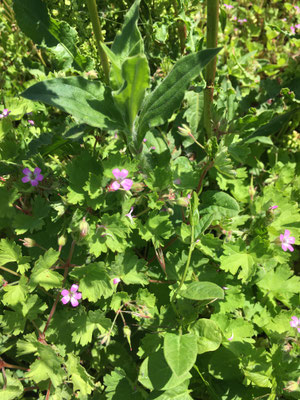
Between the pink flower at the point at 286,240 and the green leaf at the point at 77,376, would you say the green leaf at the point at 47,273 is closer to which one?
the green leaf at the point at 77,376

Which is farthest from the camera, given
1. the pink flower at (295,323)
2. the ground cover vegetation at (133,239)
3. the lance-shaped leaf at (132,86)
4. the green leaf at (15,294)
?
the pink flower at (295,323)

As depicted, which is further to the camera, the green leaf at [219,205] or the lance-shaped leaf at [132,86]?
the green leaf at [219,205]

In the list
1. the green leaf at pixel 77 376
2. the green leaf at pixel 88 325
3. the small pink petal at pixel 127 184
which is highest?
the small pink petal at pixel 127 184

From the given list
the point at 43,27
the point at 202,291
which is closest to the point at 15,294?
the point at 202,291

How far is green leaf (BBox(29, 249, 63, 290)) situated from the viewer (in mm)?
1532

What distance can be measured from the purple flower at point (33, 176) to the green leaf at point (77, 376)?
2.71ft

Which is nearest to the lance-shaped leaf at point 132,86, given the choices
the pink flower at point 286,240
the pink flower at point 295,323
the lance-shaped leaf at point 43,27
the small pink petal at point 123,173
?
the small pink petal at point 123,173

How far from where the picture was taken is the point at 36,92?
130 centimetres

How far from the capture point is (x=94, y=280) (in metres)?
1.57

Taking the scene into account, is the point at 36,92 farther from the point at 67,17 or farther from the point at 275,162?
the point at 275,162

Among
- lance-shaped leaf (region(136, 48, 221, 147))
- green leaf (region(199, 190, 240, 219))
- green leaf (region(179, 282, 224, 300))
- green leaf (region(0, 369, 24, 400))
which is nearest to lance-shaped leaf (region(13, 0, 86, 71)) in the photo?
lance-shaped leaf (region(136, 48, 221, 147))

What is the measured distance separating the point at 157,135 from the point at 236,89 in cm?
88

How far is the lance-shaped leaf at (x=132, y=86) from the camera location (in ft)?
3.97

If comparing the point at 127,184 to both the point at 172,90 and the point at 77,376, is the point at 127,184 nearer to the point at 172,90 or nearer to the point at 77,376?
the point at 172,90
